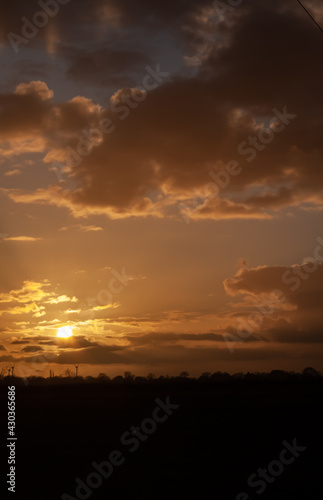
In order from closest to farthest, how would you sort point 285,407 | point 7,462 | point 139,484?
point 139,484, point 7,462, point 285,407

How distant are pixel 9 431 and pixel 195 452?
10.2m

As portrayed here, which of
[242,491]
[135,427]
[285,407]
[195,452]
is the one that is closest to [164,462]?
[195,452]

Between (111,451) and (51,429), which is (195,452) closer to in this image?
(111,451)

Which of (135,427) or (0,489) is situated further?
(135,427)

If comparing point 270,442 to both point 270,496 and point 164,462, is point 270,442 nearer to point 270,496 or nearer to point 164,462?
point 164,462


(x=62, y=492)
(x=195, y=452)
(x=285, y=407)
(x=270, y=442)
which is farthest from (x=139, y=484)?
(x=285, y=407)

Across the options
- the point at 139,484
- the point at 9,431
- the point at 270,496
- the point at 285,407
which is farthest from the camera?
the point at 285,407

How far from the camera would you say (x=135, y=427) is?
29.5m

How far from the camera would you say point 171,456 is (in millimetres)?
21484

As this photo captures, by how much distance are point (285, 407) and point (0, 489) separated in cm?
2643

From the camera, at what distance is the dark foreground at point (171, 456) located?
54.3 feet

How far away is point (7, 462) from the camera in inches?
794

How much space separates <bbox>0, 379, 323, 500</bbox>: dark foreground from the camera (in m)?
16.5

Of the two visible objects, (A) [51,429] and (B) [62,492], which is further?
(A) [51,429]
